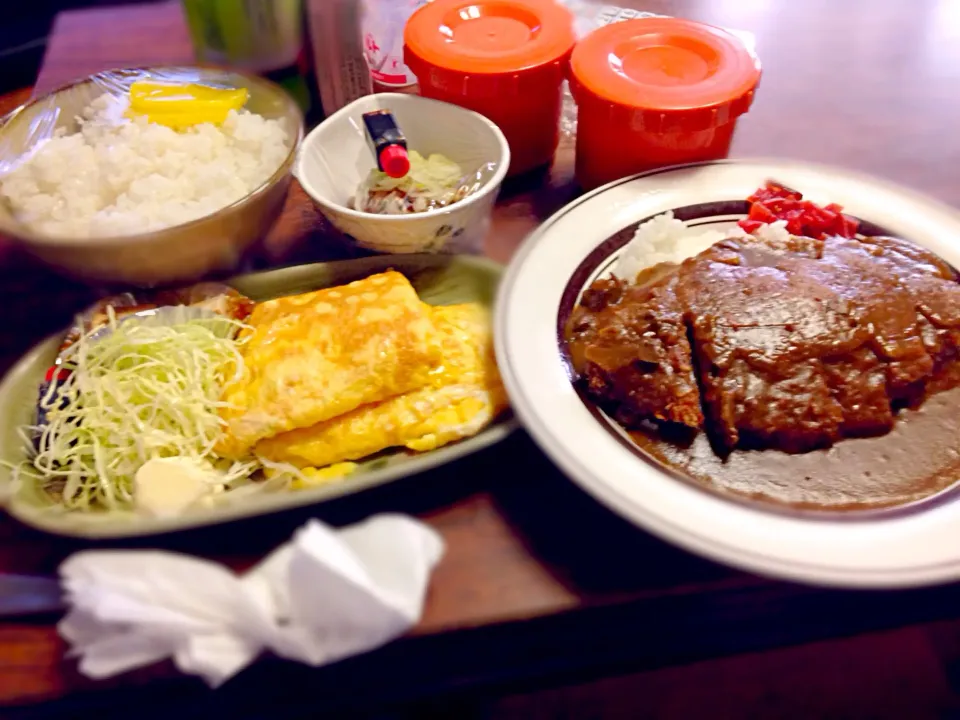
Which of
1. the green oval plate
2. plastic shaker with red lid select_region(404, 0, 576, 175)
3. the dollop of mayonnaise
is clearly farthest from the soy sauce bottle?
the dollop of mayonnaise

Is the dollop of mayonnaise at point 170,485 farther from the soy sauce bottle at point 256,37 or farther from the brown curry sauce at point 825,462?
the soy sauce bottle at point 256,37

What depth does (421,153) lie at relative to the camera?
1.31 meters

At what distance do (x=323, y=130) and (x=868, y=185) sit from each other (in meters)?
0.94

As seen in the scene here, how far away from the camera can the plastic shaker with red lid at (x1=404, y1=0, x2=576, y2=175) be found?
4.14 feet

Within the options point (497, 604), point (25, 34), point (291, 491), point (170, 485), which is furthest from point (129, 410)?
point (25, 34)

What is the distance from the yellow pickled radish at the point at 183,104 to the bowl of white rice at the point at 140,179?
14mm

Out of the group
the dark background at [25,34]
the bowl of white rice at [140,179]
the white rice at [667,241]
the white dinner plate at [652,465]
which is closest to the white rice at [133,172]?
the bowl of white rice at [140,179]

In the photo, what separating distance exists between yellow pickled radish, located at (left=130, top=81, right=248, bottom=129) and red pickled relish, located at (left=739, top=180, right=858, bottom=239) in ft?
2.95

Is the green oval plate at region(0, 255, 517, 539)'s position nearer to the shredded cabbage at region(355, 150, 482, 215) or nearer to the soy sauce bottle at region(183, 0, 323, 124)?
the shredded cabbage at region(355, 150, 482, 215)

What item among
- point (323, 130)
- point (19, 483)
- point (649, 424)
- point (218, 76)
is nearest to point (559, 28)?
point (323, 130)

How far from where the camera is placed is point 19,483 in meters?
0.85

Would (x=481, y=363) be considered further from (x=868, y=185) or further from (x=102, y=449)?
(x=868, y=185)

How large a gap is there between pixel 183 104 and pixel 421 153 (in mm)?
408

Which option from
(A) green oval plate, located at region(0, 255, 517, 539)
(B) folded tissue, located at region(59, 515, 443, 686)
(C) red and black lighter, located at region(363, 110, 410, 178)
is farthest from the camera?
(C) red and black lighter, located at region(363, 110, 410, 178)
